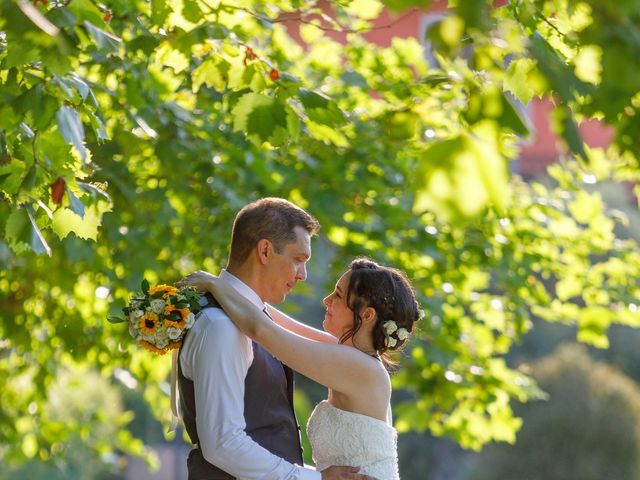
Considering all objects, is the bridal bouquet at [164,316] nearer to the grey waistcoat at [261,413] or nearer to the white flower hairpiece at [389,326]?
the grey waistcoat at [261,413]

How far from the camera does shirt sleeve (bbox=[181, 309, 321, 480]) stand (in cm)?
365

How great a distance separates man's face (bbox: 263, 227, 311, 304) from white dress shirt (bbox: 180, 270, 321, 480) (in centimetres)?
26

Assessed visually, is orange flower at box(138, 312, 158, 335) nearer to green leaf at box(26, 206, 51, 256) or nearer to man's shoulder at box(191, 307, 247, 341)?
man's shoulder at box(191, 307, 247, 341)

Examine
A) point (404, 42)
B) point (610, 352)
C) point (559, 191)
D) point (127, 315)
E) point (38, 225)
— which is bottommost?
point (610, 352)

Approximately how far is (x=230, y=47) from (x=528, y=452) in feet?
54.9

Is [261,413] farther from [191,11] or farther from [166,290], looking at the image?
[191,11]

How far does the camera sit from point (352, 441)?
412 centimetres

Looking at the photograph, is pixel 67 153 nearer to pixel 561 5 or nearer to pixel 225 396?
pixel 225 396

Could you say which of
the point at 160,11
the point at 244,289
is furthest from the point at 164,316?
the point at 160,11

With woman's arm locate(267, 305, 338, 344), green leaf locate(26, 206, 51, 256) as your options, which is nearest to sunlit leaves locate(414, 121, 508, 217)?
green leaf locate(26, 206, 51, 256)

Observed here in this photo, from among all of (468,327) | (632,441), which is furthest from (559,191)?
(632,441)

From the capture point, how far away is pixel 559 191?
852 cm

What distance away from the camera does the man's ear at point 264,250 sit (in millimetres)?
3938

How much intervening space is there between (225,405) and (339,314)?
2.23ft
